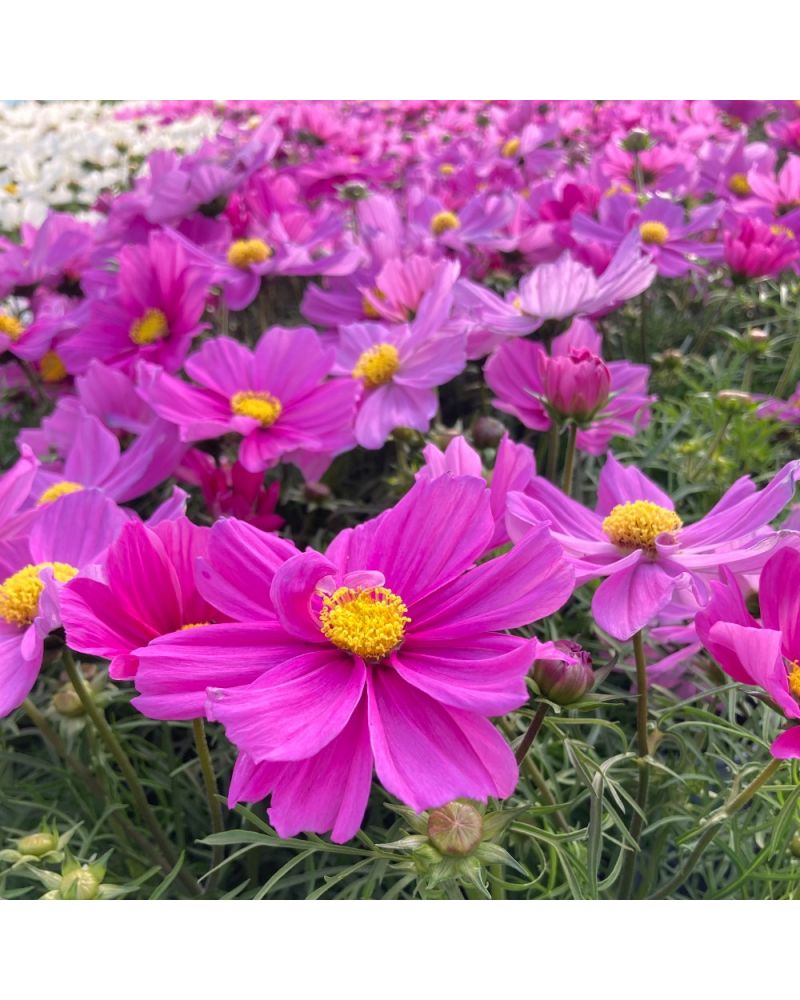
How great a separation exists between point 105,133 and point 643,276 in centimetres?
196

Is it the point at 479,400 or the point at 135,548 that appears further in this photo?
the point at 479,400

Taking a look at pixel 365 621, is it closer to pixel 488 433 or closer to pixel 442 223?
pixel 488 433

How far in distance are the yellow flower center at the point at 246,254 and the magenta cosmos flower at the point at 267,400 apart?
283mm

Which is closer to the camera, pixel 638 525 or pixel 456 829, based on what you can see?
pixel 456 829

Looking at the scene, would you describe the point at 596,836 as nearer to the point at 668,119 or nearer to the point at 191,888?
the point at 191,888

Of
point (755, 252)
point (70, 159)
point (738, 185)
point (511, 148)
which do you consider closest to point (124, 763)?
point (755, 252)

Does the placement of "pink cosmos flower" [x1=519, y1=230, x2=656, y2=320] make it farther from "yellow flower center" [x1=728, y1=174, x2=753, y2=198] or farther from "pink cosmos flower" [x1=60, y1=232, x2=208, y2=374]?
"yellow flower center" [x1=728, y1=174, x2=753, y2=198]

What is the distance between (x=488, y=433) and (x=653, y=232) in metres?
0.48

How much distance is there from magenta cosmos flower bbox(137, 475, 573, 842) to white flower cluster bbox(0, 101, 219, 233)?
4.98 ft

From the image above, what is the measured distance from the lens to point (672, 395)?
113 centimetres

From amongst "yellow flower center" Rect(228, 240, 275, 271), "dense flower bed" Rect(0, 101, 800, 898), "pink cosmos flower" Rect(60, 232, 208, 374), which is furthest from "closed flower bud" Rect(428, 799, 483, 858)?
"yellow flower center" Rect(228, 240, 275, 271)

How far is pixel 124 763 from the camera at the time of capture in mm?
534

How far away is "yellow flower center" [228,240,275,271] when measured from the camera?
1064 mm

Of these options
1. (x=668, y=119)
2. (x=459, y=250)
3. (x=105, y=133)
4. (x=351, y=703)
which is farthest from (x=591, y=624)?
(x=105, y=133)
